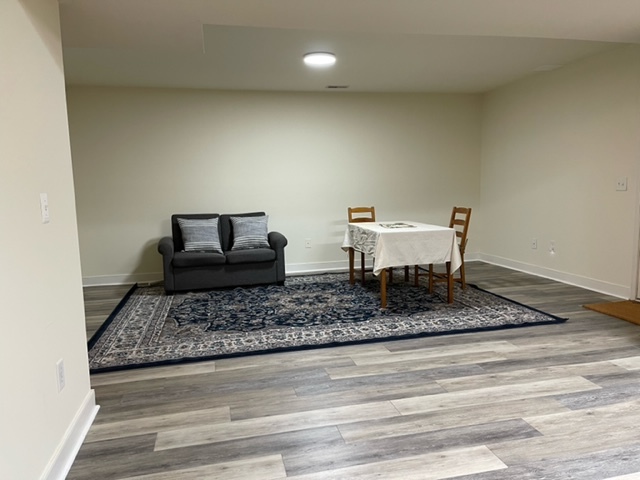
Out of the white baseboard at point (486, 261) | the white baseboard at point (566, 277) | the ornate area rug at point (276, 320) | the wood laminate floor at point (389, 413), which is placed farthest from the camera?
the white baseboard at point (486, 261)

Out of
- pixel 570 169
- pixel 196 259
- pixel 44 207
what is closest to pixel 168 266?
pixel 196 259

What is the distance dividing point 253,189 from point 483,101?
3.67 m

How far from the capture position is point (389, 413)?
2.26 metres

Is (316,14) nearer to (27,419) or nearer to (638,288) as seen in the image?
(27,419)

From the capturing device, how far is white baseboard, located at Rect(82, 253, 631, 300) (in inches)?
177

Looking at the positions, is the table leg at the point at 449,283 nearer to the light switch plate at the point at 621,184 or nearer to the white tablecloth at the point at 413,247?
the white tablecloth at the point at 413,247

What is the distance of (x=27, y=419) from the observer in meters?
1.52

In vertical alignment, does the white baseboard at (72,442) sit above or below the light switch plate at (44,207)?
below

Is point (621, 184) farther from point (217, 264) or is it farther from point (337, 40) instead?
point (217, 264)

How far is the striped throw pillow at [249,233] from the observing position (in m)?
5.29

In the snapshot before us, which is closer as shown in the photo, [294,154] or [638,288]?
[638,288]

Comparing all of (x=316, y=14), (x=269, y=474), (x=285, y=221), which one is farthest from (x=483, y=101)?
(x=269, y=474)

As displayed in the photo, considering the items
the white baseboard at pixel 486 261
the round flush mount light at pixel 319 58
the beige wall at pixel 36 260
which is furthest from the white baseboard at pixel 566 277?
the beige wall at pixel 36 260

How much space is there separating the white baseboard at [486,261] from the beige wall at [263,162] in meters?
0.03
